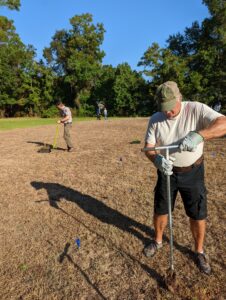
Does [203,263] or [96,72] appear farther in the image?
[96,72]

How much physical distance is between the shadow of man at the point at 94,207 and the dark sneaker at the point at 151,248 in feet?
0.70

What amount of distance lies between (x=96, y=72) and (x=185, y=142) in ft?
147

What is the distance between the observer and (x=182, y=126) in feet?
10.3

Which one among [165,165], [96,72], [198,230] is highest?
[96,72]

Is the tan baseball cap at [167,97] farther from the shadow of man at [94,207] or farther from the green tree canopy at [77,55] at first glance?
the green tree canopy at [77,55]

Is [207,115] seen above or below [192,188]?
above

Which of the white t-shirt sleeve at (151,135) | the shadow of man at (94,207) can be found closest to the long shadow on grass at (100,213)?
the shadow of man at (94,207)

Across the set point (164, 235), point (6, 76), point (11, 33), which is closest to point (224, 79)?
point (6, 76)

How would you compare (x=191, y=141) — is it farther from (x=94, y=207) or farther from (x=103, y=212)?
(x=94, y=207)

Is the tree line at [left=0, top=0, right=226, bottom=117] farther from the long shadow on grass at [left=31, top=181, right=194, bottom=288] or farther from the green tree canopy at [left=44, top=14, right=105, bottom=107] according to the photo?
the long shadow on grass at [left=31, top=181, right=194, bottom=288]

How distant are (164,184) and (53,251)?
5.97ft

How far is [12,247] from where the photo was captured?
4238 mm

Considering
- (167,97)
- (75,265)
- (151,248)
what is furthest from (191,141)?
(75,265)

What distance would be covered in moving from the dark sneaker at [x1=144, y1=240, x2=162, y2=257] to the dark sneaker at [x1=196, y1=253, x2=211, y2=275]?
0.53 metres
